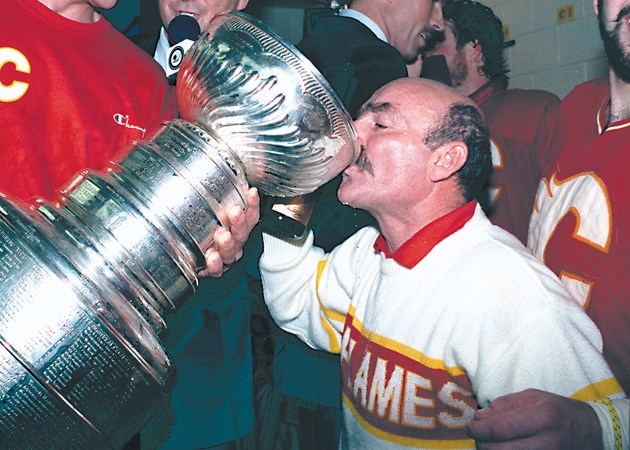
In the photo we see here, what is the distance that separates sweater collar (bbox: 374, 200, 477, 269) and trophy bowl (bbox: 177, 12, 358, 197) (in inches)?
8.8

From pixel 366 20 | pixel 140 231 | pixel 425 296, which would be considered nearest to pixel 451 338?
pixel 425 296

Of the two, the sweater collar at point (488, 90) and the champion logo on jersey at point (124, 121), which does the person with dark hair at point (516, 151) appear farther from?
the champion logo on jersey at point (124, 121)

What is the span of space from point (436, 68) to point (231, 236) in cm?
161

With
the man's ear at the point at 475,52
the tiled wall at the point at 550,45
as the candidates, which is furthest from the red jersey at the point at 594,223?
the tiled wall at the point at 550,45

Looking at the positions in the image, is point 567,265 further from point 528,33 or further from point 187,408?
point 528,33

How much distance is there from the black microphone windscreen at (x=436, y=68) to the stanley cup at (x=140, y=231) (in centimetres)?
144

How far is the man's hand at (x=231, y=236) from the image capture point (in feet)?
3.39

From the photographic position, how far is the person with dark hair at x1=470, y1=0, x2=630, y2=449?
0.92 metres

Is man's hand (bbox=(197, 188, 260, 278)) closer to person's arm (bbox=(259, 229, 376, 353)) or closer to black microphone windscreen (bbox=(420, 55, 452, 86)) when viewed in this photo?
person's arm (bbox=(259, 229, 376, 353))

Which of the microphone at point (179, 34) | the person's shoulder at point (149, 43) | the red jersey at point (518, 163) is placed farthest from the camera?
the person's shoulder at point (149, 43)

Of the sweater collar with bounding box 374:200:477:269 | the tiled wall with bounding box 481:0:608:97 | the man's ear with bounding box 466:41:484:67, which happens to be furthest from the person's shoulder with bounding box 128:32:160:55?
the tiled wall with bounding box 481:0:608:97

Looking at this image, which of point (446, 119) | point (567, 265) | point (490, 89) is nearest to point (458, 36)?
point (490, 89)

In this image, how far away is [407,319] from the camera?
1.17 meters

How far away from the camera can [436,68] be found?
248 cm
